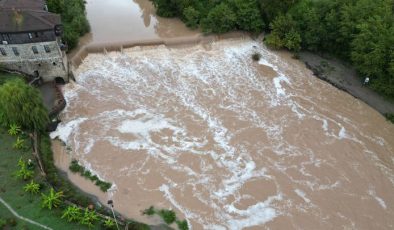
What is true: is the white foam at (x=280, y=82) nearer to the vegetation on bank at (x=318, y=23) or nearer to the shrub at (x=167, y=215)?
the vegetation on bank at (x=318, y=23)

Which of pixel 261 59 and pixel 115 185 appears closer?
pixel 115 185

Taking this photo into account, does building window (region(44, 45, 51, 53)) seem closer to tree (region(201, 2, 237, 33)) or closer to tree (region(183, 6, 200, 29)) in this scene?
tree (region(183, 6, 200, 29))

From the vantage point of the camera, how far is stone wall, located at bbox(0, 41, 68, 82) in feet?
133

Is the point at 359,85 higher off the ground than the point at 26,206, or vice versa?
the point at 359,85

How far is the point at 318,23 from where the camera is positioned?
48719 mm

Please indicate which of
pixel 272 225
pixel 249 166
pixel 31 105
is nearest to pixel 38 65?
pixel 31 105

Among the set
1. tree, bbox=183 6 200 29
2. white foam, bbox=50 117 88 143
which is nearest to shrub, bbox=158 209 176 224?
white foam, bbox=50 117 88 143

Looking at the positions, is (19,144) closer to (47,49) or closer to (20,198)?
(20,198)

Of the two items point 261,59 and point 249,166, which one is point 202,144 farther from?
point 261,59

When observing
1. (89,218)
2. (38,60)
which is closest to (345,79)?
(89,218)

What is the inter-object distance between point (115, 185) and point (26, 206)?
278 inches

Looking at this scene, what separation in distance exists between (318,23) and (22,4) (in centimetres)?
3515

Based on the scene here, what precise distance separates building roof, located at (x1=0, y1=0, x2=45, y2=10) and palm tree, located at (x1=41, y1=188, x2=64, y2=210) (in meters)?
22.6

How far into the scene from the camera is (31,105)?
35.1m
